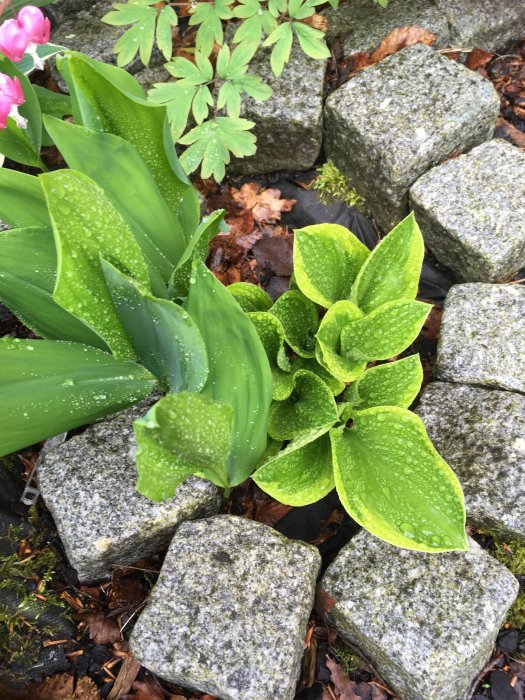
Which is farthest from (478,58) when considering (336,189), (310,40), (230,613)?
(230,613)

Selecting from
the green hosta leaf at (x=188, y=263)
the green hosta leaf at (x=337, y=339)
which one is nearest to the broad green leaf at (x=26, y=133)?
the green hosta leaf at (x=188, y=263)

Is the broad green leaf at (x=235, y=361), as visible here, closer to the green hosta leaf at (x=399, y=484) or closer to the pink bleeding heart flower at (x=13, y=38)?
the green hosta leaf at (x=399, y=484)

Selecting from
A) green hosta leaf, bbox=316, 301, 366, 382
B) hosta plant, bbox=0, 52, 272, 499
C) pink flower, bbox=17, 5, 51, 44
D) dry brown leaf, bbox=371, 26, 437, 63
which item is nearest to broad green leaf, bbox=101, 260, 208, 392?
hosta plant, bbox=0, 52, 272, 499

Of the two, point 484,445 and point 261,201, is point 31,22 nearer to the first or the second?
point 261,201

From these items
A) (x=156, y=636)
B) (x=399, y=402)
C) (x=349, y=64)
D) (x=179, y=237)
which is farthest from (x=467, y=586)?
(x=349, y=64)

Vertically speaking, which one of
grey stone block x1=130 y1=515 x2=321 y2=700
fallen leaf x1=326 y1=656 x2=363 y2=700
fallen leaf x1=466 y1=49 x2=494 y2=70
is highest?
fallen leaf x1=466 y1=49 x2=494 y2=70

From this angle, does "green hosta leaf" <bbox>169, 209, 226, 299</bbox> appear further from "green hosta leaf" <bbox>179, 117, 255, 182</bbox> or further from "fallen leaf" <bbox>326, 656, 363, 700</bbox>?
"fallen leaf" <bbox>326, 656, 363, 700</bbox>
